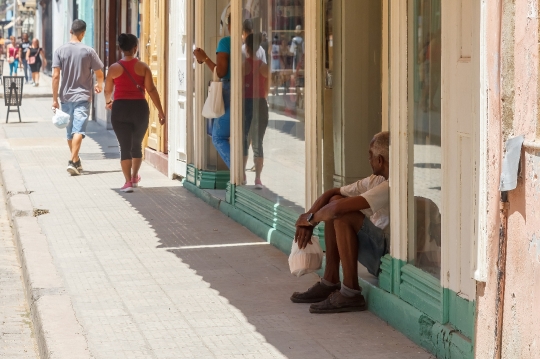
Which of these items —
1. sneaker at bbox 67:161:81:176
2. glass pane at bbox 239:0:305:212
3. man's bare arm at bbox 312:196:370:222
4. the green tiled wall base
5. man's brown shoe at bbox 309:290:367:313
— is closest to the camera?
the green tiled wall base

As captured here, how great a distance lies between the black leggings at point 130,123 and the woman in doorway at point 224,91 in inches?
52.0

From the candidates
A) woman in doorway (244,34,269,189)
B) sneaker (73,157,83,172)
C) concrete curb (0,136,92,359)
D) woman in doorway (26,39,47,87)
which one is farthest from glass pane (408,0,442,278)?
woman in doorway (26,39,47,87)

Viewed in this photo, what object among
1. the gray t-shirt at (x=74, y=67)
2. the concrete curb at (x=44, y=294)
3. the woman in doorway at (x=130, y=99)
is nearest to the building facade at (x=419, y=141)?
the woman in doorway at (x=130, y=99)

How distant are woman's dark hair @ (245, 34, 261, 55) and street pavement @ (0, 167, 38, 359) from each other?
2602mm

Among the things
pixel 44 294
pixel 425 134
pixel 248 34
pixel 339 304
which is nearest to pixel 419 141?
pixel 425 134

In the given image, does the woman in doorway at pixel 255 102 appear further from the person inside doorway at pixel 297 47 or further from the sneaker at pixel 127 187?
the sneaker at pixel 127 187

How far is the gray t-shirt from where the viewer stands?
12.4m

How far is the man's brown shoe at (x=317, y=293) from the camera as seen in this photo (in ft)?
19.9

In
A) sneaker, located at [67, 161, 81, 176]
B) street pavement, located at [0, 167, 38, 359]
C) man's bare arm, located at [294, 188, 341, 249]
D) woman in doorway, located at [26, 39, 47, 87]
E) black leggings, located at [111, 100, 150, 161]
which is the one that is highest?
woman in doorway, located at [26, 39, 47, 87]

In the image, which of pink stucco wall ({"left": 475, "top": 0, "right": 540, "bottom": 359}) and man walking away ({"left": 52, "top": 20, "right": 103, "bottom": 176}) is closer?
pink stucco wall ({"left": 475, "top": 0, "right": 540, "bottom": 359})

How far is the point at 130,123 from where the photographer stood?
36.1 feet

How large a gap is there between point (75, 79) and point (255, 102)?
14.1 ft

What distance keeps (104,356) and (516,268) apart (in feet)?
7.52

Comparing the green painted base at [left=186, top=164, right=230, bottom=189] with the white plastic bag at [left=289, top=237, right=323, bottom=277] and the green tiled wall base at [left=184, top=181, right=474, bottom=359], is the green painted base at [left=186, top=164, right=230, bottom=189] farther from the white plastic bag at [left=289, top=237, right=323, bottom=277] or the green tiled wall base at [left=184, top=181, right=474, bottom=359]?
the white plastic bag at [left=289, top=237, right=323, bottom=277]
